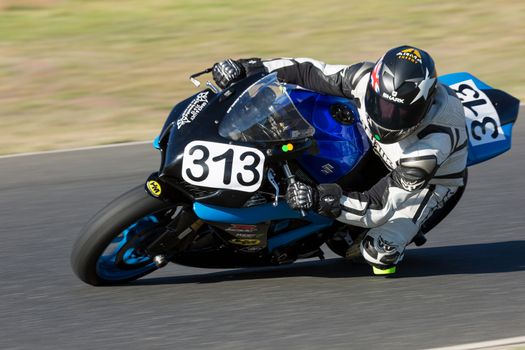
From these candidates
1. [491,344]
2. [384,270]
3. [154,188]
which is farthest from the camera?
[384,270]

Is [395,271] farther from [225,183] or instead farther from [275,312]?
[225,183]

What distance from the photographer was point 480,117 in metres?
5.25

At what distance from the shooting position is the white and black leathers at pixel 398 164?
4645 mm

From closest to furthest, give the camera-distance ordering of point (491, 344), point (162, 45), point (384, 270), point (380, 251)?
point (491, 344)
point (380, 251)
point (384, 270)
point (162, 45)

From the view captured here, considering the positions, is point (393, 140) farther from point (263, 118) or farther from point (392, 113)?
point (263, 118)

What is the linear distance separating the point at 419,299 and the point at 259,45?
23.0ft

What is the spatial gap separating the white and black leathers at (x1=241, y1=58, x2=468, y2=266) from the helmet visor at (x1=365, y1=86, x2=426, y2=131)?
0.11 m

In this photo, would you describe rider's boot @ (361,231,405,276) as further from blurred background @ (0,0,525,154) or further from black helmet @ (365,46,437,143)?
blurred background @ (0,0,525,154)

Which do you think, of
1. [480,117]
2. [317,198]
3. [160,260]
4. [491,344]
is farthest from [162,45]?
[491,344]

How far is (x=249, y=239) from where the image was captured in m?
4.80

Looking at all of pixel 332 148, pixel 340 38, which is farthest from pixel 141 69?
pixel 332 148

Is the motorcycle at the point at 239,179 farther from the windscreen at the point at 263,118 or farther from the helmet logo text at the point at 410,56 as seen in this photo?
the helmet logo text at the point at 410,56

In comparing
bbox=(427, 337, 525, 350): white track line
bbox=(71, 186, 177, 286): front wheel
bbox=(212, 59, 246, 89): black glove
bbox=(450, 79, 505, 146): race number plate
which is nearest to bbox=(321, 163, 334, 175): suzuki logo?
bbox=(212, 59, 246, 89): black glove

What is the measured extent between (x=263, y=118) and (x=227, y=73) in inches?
17.1
